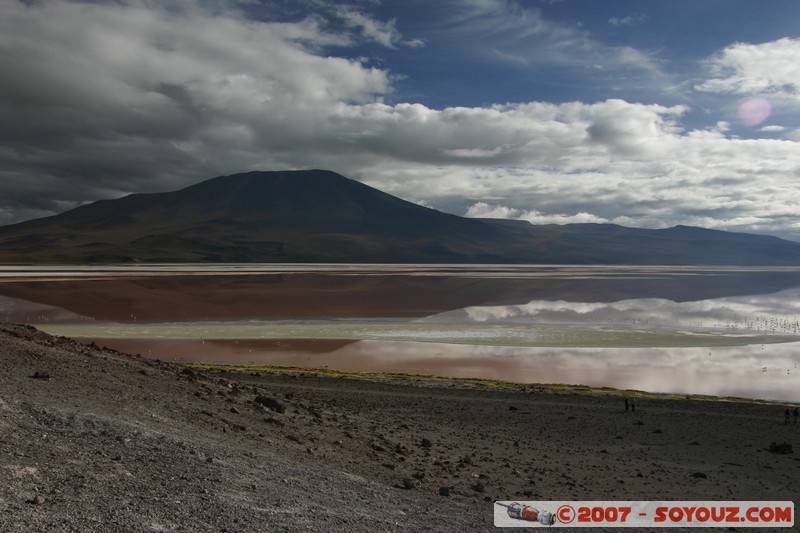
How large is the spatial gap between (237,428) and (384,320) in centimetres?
3674

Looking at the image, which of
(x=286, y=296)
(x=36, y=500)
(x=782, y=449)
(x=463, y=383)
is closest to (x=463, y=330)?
(x=463, y=383)

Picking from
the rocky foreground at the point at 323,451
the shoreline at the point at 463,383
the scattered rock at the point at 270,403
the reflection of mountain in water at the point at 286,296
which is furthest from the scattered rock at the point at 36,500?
the reflection of mountain in water at the point at 286,296

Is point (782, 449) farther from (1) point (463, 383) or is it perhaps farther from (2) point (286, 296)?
(2) point (286, 296)

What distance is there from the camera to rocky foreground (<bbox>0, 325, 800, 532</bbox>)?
8.43 meters

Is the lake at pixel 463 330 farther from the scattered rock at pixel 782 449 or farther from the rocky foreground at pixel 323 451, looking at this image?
the scattered rock at pixel 782 449

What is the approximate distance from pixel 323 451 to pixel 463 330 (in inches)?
1256

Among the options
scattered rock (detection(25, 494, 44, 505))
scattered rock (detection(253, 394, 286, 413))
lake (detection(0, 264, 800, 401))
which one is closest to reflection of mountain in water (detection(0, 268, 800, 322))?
lake (detection(0, 264, 800, 401))

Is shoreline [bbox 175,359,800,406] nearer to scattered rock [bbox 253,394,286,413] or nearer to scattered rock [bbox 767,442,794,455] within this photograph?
scattered rock [bbox 767,442,794,455]

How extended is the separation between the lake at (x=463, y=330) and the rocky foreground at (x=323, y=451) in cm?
859

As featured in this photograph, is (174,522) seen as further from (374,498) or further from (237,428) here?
(237,428)

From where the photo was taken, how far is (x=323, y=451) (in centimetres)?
1369

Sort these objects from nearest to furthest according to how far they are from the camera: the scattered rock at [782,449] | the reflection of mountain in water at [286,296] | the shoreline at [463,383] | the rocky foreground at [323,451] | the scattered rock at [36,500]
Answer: the scattered rock at [36,500] → the rocky foreground at [323,451] → the scattered rock at [782,449] → the shoreline at [463,383] → the reflection of mountain in water at [286,296]

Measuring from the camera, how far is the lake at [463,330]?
32.0 m

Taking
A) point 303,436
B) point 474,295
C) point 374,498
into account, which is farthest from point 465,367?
point 474,295
